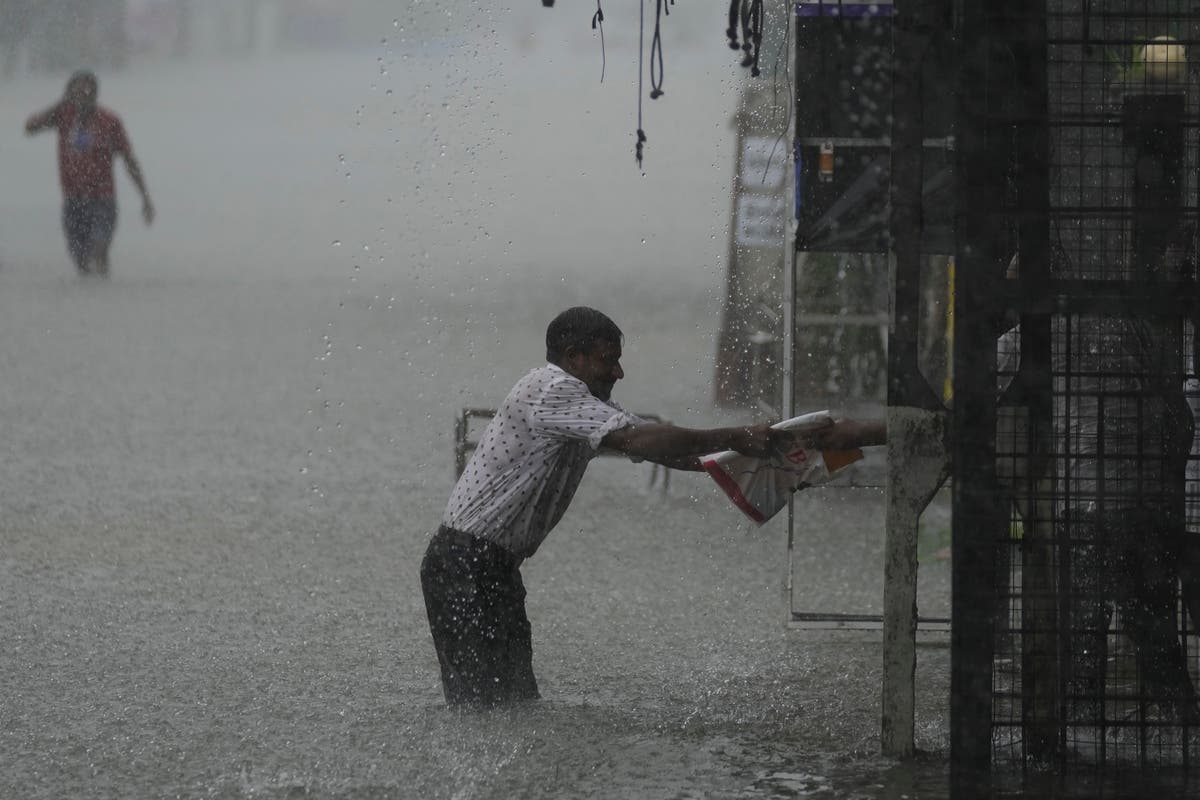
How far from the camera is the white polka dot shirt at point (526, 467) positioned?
546cm

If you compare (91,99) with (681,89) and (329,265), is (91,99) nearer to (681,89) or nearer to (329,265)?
(329,265)

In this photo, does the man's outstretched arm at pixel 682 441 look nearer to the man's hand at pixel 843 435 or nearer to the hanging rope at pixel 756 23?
the man's hand at pixel 843 435

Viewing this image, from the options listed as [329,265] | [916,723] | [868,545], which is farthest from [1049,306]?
[329,265]

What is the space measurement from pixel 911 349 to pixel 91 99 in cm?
1642

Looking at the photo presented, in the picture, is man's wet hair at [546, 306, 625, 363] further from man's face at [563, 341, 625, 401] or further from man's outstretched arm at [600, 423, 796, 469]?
man's outstretched arm at [600, 423, 796, 469]

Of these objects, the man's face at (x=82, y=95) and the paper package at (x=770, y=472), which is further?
the man's face at (x=82, y=95)

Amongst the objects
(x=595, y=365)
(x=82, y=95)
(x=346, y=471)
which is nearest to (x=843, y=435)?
(x=595, y=365)

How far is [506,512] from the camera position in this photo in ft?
18.2

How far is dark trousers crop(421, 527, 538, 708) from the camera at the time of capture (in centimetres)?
555

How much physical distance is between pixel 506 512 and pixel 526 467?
0.15 metres

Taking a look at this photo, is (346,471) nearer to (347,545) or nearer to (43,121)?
(347,545)

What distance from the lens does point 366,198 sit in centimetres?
2775

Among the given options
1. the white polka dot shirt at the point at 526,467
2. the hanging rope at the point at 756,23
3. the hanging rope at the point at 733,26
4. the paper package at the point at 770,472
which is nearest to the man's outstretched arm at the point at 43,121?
the white polka dot shirt at the point at 526,467

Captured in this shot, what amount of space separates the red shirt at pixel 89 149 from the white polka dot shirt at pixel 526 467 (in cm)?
1550
